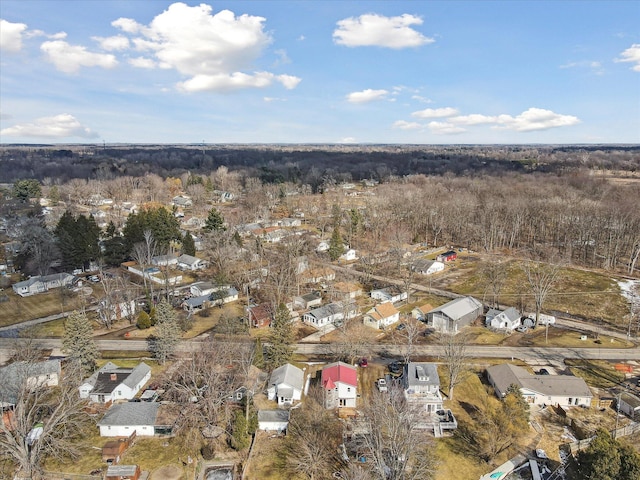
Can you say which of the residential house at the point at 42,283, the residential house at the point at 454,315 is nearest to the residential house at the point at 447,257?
the residential house at the point at 454,315

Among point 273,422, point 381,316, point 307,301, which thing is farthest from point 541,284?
point 273,422

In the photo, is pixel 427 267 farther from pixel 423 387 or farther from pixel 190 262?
pixel 190 262

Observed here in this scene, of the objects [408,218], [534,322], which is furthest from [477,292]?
[408,218]

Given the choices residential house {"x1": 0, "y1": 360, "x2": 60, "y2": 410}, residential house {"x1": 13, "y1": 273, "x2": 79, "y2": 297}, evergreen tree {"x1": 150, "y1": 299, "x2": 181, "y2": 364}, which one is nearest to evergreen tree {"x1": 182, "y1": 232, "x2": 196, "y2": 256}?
→ residential house {"x1": 13, "y1": 273, "x2": 79, "y2": 297}

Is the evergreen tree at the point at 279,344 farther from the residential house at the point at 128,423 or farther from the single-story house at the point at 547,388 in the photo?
the single-story house at the point at 547,388

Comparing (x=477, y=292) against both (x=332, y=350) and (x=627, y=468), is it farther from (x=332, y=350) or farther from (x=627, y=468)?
(x=627, y=468)

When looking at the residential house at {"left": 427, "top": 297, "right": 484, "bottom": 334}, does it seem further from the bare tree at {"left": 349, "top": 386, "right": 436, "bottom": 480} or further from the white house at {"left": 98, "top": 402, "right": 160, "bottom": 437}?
the white house at {"left": 98, "top": 402, "right": 160, "bottom": 437}
